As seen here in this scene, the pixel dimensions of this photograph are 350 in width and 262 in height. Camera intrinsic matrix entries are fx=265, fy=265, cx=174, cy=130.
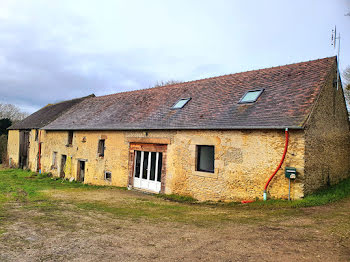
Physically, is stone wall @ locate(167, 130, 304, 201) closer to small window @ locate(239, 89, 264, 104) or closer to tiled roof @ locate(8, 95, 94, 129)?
small window @ locate(239, 89, 264, 104)

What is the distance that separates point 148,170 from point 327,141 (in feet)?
26.2

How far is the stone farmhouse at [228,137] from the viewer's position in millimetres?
8930

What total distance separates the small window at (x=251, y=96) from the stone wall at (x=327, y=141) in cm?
239

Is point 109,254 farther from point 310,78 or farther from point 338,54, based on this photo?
point 338,54

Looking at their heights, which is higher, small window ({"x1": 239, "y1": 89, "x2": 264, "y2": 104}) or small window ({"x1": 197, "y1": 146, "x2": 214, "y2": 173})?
small window ({"x1": 239, "y1": 89, "x2": 264, "y2": 104})

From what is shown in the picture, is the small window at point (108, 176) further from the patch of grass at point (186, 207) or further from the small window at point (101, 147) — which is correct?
the patch of grass at point (186, 207)

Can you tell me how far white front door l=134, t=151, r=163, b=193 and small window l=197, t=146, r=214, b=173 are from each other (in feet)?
7.44

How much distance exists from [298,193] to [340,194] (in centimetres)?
219

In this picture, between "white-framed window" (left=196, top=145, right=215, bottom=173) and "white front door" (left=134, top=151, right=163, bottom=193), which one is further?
"white front door" (left=134, top=151, right=163, bottom=193)

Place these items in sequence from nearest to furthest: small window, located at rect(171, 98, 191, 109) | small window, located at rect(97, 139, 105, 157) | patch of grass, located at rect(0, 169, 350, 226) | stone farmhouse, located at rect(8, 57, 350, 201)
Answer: patch of grass, located at rect(0, 169, 350, 226) → stone farmhouse, located at rect(8, 57, 350, 201) → small window, located at rect(171, 98, 191, 109) → small window, located at rect(97, 139, 105, 157)

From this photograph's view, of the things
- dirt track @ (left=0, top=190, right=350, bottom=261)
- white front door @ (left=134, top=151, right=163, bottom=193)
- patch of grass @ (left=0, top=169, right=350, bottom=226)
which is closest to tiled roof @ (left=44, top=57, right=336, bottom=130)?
white front door @ (left=134, top=151, right=163, bottom=193)

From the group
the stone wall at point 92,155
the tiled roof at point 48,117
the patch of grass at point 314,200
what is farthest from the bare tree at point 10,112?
the patch of grass at point 314,200

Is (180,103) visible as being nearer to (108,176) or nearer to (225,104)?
(225,104)

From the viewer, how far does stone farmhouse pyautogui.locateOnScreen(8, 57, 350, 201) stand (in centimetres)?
893
